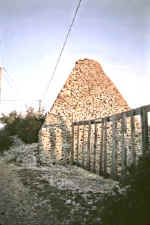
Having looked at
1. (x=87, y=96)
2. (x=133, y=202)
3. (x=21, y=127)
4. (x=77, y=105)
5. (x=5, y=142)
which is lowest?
(x=133, y=202)

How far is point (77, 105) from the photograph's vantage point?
1328cm

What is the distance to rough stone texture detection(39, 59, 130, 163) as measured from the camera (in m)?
12.6

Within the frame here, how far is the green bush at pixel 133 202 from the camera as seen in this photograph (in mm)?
3432

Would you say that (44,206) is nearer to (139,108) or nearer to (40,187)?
(40,187)

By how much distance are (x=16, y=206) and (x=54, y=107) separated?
8469 millimetres

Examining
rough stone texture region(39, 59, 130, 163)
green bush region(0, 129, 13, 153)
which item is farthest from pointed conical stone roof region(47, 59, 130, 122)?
green bush region(0, 129, 13, 153)

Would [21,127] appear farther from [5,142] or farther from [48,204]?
[48,204]

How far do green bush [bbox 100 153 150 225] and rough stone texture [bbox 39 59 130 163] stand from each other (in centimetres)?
855

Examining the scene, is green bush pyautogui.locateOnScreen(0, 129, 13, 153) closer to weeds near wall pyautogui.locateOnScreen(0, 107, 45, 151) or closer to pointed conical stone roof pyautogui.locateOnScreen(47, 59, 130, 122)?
weeds near wall pyautogui.locateOnScreen(0, 107, 45, 151)

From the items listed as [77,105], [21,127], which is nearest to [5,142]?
[21,127]

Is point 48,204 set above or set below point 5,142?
below

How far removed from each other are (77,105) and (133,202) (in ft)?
32.2

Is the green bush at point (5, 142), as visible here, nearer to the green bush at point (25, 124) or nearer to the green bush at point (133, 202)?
the green bush at point (25, 124)

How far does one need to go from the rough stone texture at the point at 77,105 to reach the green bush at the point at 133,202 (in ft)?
28.1
